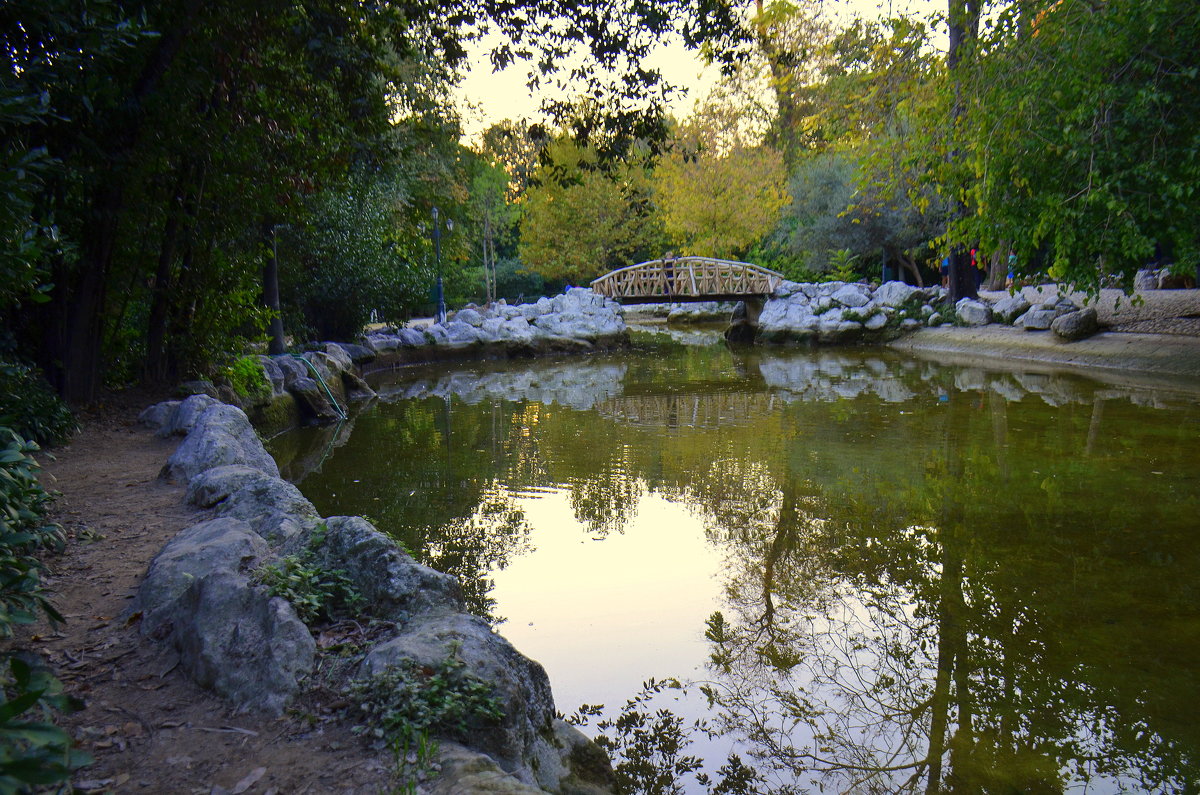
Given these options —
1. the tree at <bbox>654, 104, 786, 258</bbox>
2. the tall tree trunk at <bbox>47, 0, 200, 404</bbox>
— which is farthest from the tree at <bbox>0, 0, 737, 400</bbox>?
the tree at <bbox>654, 104, 786, 258</bbox>

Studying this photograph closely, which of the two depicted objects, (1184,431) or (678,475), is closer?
(678,475)

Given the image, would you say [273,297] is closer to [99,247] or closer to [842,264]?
[99,247]

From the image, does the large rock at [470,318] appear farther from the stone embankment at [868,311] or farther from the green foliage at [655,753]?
the green foliage at [655,753]

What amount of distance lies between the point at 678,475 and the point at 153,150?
205 inches

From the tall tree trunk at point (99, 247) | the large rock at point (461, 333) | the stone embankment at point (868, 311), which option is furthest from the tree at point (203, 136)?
the stone embankment at point (868, 311)

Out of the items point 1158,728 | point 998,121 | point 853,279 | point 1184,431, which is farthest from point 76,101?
point 853,279

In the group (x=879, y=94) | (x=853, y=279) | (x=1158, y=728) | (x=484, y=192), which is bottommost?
(x=1158, y=728)

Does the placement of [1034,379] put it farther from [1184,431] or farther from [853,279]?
[853,279]

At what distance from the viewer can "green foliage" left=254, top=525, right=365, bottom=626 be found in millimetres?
2998

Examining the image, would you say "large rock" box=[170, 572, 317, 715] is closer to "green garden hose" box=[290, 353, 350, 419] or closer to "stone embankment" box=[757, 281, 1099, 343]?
"green garden hose" box=[290, 353, 350, 419]

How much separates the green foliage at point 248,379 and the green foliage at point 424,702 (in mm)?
7888

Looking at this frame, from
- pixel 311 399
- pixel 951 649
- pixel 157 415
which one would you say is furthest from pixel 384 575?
pixel 311 399

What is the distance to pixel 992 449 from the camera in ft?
27.0

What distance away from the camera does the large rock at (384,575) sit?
3105mm
